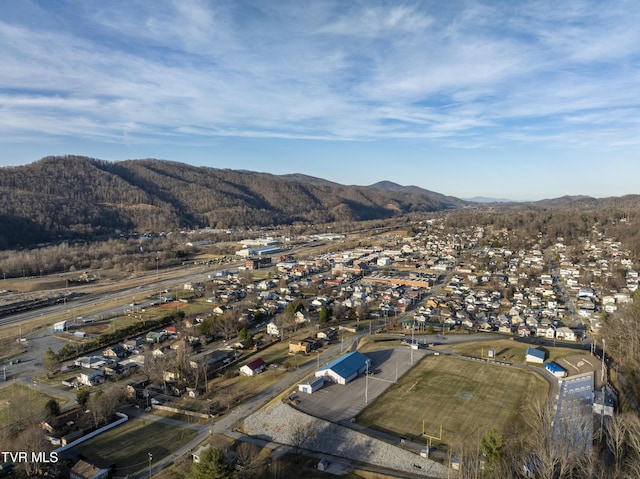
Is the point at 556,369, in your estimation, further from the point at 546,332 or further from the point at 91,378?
the point at 91,378

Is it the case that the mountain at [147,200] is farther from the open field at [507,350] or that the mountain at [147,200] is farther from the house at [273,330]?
the open field at [507,350]

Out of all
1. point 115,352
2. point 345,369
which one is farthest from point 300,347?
point 115,352

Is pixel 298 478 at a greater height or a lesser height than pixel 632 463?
lesser

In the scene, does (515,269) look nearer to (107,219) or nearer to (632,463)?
(632,463)

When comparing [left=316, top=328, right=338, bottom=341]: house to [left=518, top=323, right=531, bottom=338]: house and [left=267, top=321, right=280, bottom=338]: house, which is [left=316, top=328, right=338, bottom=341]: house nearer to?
[left=267, top=321, right=280, bottom=338]: house

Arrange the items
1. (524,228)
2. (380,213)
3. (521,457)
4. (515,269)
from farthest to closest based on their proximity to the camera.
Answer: (380,213) < (524,228) < (515,269) < (521,457)

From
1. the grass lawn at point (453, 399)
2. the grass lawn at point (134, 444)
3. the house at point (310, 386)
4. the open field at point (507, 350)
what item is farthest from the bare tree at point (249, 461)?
the open field at point (507, 350)

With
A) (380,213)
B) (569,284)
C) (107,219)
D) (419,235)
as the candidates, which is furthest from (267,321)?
(380,213)
